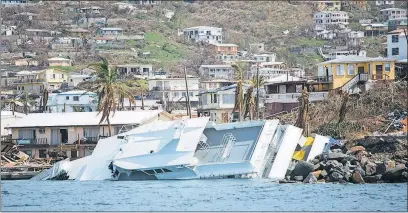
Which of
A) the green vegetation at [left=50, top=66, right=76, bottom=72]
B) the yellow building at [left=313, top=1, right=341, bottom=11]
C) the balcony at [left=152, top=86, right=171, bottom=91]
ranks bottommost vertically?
the green vegetation at [left=50, top=66, right=76, bottom=72]

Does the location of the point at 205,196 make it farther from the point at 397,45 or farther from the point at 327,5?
the point at 327,5

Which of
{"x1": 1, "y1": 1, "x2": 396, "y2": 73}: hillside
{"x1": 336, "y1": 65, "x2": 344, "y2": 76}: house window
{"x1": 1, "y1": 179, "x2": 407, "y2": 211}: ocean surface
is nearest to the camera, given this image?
{"x1": 1, "y1": 179, "x2": 407, "y2": 211}: ocean surface

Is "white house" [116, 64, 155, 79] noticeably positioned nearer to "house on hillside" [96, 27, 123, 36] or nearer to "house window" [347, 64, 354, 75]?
"house on hillside" [96, 27, 123, 36]

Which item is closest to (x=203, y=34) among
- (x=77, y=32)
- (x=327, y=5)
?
(x=77, y=32)

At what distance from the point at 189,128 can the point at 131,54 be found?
288ft

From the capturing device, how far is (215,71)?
13188 cm

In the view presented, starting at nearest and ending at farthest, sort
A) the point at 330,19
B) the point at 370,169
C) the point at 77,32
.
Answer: the point at 370,169 → the point at 77,32 → the point at 330,19

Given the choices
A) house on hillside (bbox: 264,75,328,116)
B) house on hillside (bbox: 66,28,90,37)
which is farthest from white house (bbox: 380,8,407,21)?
house on hillside (bbox: 264,75,328,116)

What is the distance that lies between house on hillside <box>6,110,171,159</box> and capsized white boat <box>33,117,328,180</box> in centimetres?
1065

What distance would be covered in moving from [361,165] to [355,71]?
26.3 m

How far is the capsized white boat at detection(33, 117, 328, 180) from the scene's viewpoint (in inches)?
2132

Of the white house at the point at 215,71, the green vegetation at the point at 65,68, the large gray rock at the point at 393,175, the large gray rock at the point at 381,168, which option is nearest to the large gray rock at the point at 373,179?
the large gray rock at the point at 393,175

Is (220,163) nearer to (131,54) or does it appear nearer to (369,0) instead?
(131,54)

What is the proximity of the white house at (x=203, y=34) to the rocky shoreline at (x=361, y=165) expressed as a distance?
3980 inches
